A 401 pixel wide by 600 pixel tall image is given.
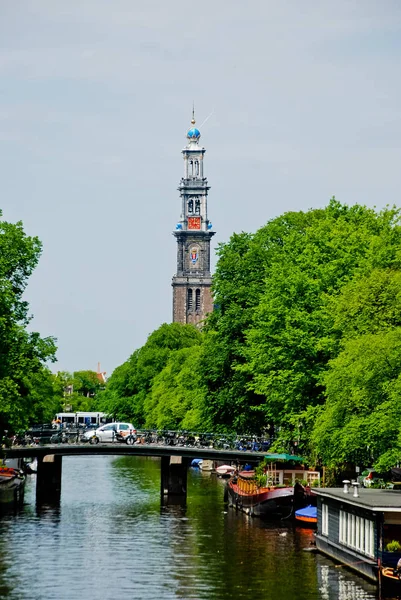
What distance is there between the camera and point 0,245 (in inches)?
2817

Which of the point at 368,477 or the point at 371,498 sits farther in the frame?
the point at 368,477

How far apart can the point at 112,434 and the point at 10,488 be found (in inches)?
1110

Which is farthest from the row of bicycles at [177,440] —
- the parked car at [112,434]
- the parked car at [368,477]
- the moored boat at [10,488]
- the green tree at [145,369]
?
the green tree at [145,369]

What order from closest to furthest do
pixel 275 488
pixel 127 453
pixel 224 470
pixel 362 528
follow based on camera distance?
pixel 362 528, pixel 275 488, pixel 127 453, pixel 224 470

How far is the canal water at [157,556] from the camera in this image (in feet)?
158

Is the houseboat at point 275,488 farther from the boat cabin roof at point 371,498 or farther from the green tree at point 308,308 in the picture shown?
the boat cabin roof at point 371,498

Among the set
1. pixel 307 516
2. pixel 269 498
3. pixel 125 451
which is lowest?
pixel 307 516

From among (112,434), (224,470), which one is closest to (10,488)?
(112,434)

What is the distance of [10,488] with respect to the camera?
255 feet

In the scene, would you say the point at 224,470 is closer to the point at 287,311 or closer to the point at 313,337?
the point at 287,311

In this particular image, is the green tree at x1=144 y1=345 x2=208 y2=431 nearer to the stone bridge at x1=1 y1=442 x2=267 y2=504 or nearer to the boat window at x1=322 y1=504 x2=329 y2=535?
the stone bridge at x1=1 y1=442 x2=267 y2=504

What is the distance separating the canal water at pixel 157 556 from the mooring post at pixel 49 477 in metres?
3.58

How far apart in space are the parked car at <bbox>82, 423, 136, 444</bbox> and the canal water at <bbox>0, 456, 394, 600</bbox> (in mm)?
12785

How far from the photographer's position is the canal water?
48.2m
